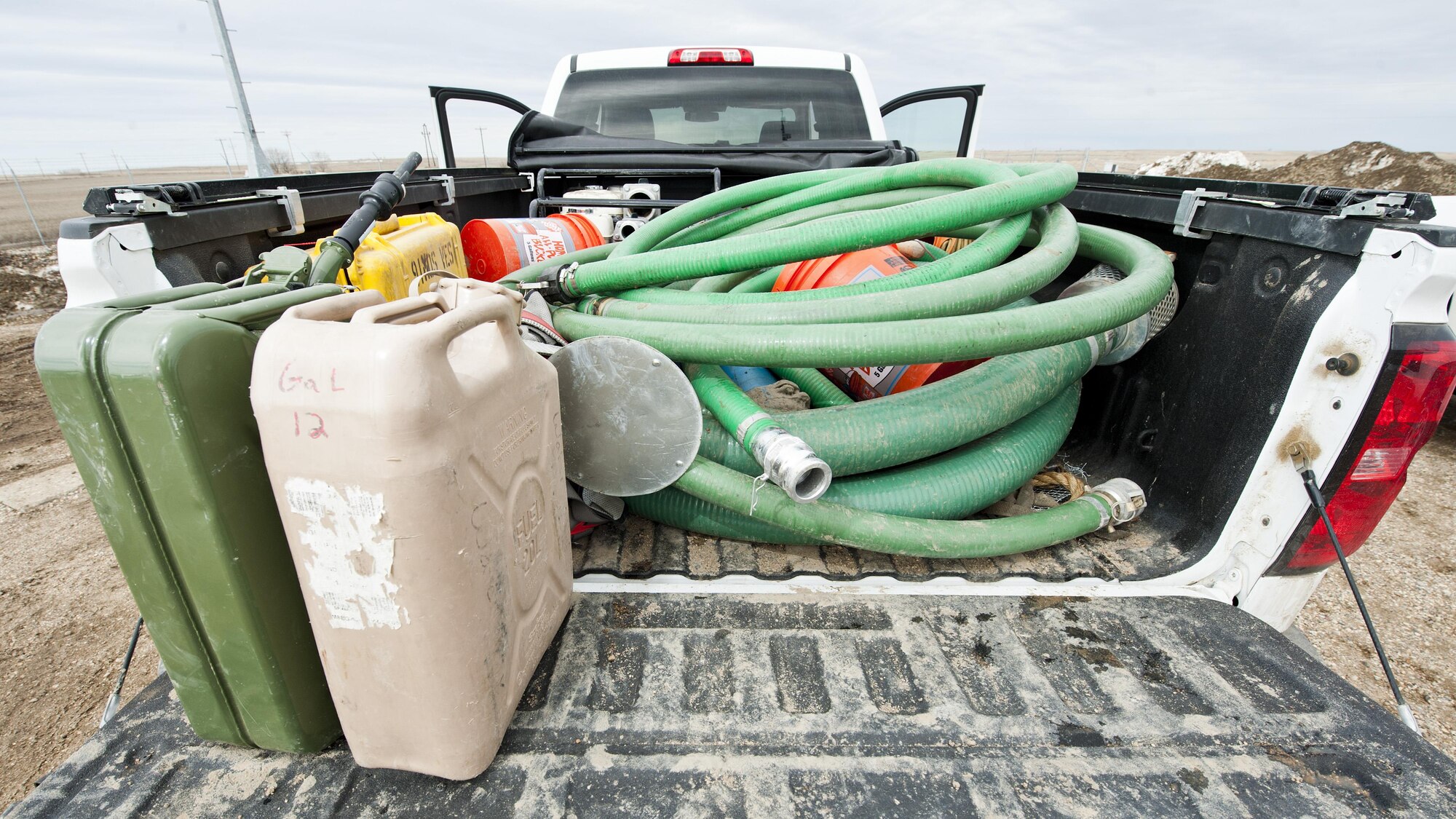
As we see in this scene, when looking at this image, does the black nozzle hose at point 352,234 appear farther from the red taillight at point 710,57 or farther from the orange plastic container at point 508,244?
the red taillight at point 710,57

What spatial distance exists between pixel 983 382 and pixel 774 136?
220 centimetres

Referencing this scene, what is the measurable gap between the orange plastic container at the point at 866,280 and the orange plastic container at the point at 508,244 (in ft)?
2.85

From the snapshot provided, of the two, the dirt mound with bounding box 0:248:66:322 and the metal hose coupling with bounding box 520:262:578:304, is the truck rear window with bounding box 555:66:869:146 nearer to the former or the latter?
the metal hose coupling with bounding box 520:262:578:304

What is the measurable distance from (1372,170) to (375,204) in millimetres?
14827

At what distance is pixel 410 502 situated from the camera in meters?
0.83

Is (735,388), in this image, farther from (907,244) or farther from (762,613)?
(907,244)

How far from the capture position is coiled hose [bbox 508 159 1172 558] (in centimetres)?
137

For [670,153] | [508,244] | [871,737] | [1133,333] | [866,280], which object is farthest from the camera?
[670,153]

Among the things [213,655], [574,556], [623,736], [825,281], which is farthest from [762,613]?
[825,281]

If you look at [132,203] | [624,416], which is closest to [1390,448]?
[624,416]

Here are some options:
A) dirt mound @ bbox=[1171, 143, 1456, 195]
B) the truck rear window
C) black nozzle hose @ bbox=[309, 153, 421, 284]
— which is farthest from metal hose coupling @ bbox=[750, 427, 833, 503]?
dirt mound @ bbox=[1171, 143, 1456, 195]

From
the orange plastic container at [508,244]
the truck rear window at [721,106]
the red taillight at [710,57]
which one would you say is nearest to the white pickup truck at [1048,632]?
the orange plastic container at [508,244]

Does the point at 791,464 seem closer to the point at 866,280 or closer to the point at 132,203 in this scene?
the point at 866,280

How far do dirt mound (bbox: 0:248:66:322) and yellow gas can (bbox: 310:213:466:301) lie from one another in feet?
23.4
